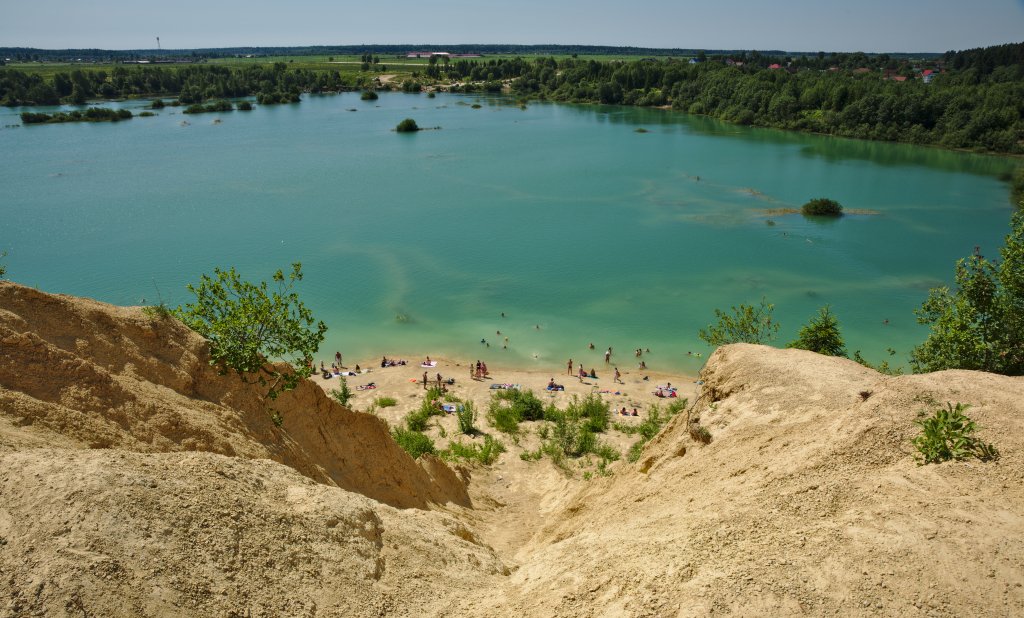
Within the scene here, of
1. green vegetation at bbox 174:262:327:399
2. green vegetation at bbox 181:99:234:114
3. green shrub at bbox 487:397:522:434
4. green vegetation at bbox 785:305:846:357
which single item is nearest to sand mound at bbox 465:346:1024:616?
green vegetation at bbox 174:262:327:399

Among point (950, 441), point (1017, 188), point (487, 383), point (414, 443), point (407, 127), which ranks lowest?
point (487, 383)

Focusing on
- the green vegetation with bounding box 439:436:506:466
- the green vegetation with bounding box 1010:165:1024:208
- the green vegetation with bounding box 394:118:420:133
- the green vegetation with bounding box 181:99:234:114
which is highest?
the green vegetation with bounding box 181:99:234:114

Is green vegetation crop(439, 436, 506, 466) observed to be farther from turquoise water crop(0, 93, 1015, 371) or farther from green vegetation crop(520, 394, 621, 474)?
turquoise water crop(0, 93, 1015, 371)

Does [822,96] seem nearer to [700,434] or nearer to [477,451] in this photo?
[477,451]

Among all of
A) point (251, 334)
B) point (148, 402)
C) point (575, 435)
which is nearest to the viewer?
point (148, 402)

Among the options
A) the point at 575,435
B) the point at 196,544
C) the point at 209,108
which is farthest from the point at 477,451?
the point at 209,108

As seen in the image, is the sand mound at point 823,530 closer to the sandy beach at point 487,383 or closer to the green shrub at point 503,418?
the green shrub at point 503,418
